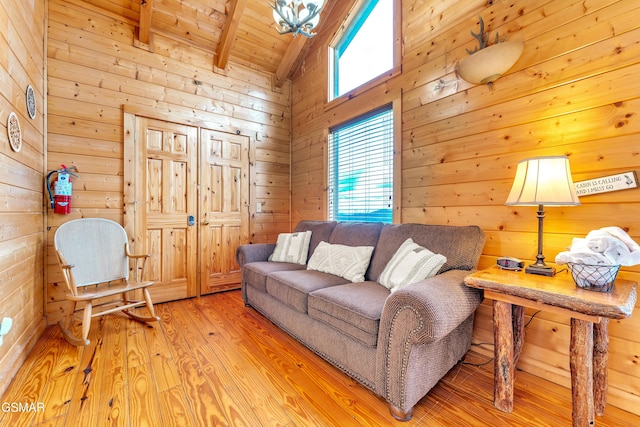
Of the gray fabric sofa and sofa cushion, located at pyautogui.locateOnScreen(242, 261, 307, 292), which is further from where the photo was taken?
sofa cushion, located at pyautogui.locateOnScreen(242, 261, 307, 292)

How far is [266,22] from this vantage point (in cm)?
333

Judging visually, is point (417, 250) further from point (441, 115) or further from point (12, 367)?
point (12, 367)

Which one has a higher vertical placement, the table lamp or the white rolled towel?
the table lamp

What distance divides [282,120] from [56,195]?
8.73ft

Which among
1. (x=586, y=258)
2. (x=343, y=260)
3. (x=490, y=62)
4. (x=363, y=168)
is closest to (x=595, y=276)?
(x=586, y=258)

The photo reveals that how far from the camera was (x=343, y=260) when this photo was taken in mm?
2334

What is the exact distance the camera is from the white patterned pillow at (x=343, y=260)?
2227mm

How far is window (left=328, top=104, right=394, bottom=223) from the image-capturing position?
274 cm

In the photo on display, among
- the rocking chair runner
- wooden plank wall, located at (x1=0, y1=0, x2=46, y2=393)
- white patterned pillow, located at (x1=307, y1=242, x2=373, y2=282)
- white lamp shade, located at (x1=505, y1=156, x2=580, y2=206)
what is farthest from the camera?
white patterned pillow, located at (x1=307, y1=242, x2=373, y2=282)

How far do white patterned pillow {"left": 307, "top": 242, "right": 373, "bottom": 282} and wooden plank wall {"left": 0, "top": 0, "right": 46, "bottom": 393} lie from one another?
201cm

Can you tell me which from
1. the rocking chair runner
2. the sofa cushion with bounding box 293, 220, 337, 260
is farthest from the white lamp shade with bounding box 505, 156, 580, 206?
the rocking chair runner

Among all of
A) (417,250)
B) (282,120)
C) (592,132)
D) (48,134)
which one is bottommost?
(417,250)

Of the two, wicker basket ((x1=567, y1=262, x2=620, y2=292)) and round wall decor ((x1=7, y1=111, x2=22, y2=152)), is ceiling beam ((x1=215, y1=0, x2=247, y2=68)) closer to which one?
round wall decor ((x1=7, y1=111, x2=22, y2=152))

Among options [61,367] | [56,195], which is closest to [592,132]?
[61,367]
